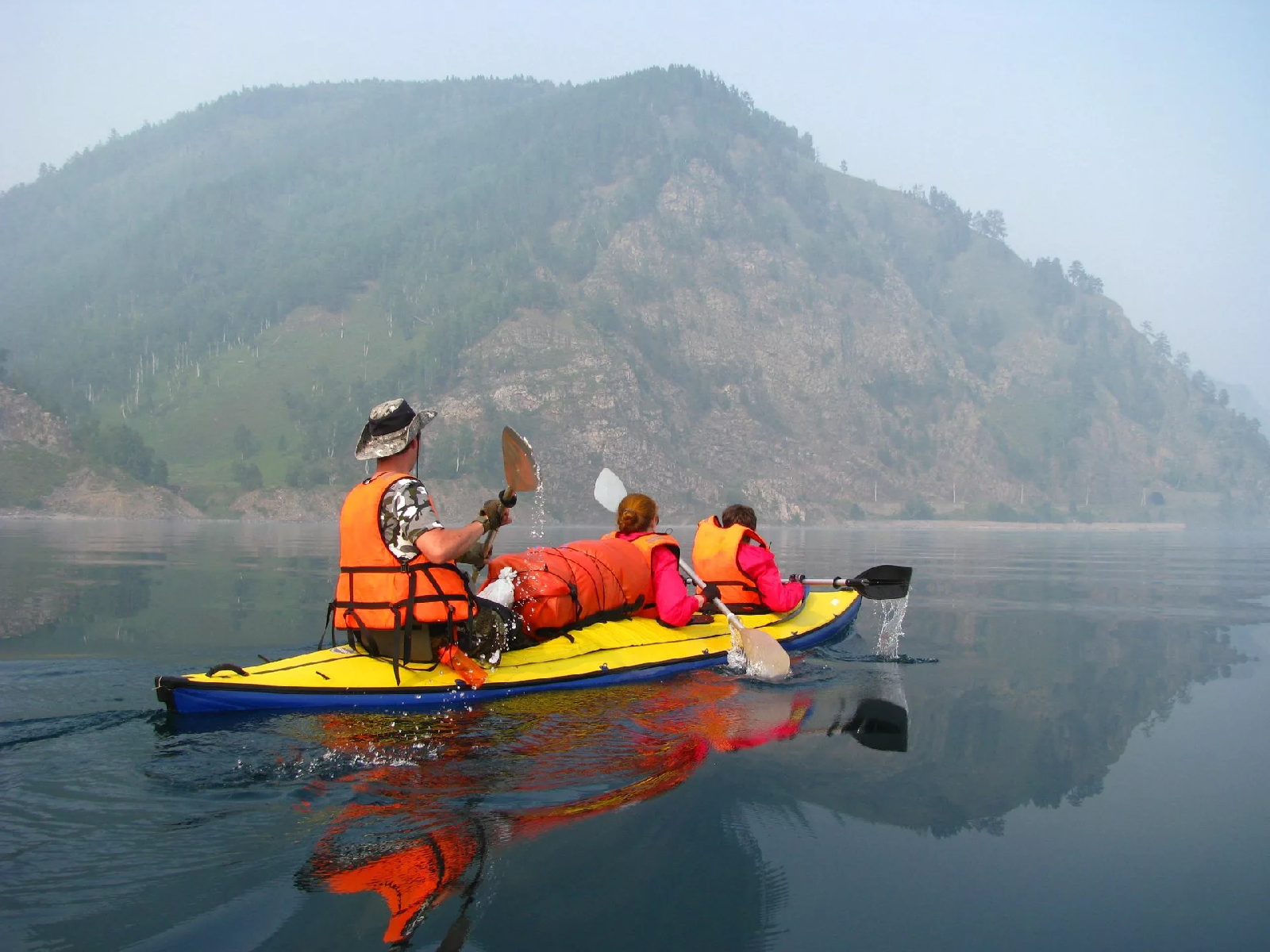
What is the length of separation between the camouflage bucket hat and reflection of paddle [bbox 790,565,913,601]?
23.6 ft

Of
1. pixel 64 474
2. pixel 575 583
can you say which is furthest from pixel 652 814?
pixel 64 474

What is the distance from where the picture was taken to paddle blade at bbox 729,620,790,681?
34.6 feet

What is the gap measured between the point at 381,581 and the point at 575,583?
2.57 m

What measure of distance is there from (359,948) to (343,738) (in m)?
3.35

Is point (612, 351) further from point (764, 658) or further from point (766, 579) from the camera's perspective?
point (764, 658)

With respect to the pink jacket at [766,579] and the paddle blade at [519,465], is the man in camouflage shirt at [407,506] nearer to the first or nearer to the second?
the paddle blade at [519,465]

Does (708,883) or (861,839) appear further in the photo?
(861,839)

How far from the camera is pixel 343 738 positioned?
23.4ft

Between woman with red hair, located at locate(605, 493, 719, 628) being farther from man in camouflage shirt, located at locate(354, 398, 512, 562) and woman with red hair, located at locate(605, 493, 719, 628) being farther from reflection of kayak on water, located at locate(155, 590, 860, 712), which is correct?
man in camouflage shirt, located at locate(354, 398, 512, 562)

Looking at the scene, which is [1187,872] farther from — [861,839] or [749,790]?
[749,790]

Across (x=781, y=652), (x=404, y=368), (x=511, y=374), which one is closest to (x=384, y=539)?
(x=781, y=652)

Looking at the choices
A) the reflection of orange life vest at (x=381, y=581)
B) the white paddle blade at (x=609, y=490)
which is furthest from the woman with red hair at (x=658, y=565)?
the reflection of orange life vest at (x=381, y=581)

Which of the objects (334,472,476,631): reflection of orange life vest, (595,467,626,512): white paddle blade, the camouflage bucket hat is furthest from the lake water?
(595,467,626,512): white paddle blade

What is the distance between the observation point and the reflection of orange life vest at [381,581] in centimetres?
785
